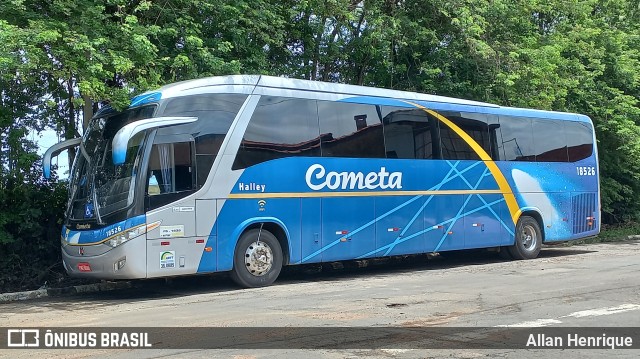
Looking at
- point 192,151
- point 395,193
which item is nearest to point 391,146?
point 395,193

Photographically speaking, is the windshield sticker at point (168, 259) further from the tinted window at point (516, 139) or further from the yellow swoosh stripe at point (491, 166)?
the tinted window at point (516, 139)

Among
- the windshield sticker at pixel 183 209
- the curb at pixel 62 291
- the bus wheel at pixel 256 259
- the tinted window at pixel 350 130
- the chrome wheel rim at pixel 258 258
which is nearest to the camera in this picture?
the windshield sticker at pixel 183 209

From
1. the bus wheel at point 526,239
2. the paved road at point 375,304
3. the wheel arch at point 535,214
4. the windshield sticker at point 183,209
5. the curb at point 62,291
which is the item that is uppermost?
the windshield sticker at point 183,209

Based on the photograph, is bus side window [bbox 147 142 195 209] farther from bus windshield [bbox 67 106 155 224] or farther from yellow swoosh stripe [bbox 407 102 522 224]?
yellow swoosh stripe [bbox 407 102 522 224]

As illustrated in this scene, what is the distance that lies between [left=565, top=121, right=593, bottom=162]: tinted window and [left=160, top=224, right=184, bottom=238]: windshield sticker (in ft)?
38.4

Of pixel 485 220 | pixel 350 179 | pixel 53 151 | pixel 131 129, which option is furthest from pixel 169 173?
pixel 485 220

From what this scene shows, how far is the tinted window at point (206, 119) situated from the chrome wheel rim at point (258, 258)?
167 cm

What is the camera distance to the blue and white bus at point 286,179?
11680 mm

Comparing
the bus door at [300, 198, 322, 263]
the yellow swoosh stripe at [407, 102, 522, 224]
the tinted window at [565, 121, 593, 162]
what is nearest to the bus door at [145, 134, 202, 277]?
the bus door at [300, 198, 322, 263]

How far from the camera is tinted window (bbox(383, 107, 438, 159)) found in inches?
589

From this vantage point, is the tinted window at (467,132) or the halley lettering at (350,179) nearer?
the halley lettering at (350,179)

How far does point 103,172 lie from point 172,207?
1413 mm

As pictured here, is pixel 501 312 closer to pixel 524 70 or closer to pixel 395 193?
pixel 395 193

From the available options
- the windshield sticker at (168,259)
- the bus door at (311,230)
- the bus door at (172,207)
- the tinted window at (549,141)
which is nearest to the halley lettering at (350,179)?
the bus door at (311,230)
